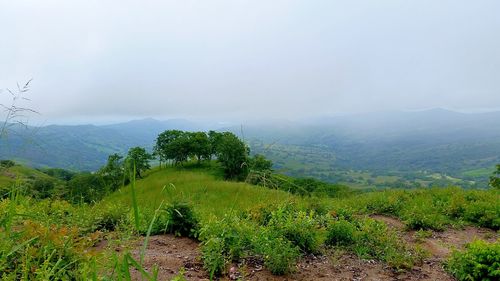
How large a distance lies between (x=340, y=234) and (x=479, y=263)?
236 cm

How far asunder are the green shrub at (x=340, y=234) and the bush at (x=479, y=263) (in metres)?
1.86

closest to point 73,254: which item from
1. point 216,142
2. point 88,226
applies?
point 88,226

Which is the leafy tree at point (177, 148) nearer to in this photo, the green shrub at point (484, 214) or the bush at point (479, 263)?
the green shrub at point (484, 214)

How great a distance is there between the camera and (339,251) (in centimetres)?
634

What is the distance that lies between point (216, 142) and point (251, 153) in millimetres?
49700

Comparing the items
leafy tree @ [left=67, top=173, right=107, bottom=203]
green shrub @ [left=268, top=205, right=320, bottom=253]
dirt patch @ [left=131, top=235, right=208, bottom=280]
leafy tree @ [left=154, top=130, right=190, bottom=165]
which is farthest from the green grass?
leafy tree @ [left=154, top=130, right=190, bottom=165]

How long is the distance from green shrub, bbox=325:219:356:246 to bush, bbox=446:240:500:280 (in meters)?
1.86

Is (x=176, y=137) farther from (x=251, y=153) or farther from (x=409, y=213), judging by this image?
(x=251, y=153)

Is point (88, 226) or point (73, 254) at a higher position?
point (73, 254)

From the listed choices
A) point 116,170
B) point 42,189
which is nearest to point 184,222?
point 116,170

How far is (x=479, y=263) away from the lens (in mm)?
5270

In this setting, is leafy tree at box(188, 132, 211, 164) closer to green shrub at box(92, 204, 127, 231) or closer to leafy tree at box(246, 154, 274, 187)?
green shrub at box(92, 204, 127, 231)

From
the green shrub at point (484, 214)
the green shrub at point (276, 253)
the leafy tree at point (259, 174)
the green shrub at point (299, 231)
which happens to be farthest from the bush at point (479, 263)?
the green shrub at point (484, 214)

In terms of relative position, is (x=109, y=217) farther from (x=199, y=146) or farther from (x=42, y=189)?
(x=199, y=146)
